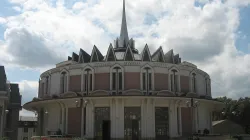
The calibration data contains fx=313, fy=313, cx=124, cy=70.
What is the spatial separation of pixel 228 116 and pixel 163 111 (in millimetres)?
49587

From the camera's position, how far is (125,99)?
42.4m

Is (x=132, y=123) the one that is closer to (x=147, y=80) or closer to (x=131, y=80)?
(x=131, y=80)

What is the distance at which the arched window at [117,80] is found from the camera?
43750 millimetres

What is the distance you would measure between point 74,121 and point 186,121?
1610cm

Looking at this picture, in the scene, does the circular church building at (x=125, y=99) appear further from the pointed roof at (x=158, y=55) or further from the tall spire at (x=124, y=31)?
the tall spire at (x=124, y=31)

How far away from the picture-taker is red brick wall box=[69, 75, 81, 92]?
151 ft

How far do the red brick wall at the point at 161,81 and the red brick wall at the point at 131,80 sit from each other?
277 centimetres

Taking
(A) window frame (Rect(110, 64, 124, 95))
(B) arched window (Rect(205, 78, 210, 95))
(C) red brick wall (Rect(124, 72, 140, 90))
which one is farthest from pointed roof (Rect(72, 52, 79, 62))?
(B) arched window (Rect(205, 78, 210, 95))

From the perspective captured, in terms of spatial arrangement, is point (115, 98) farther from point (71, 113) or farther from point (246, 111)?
point (246, 111)

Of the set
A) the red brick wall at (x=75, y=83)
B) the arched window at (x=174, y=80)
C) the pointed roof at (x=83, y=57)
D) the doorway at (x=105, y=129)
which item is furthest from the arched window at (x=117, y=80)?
the arched window at (x=174, y=80)

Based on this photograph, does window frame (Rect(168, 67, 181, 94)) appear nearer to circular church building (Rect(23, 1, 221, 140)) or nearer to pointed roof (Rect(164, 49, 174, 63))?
circular church building (Rect(23, 1, 221, 140))

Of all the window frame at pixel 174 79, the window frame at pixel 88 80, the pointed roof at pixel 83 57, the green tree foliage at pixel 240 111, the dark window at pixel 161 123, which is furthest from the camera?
the green tree foliage at pixel 240 111

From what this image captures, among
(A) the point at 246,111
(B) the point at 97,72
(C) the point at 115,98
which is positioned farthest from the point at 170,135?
(A) the point at 246,111

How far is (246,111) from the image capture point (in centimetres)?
8131
